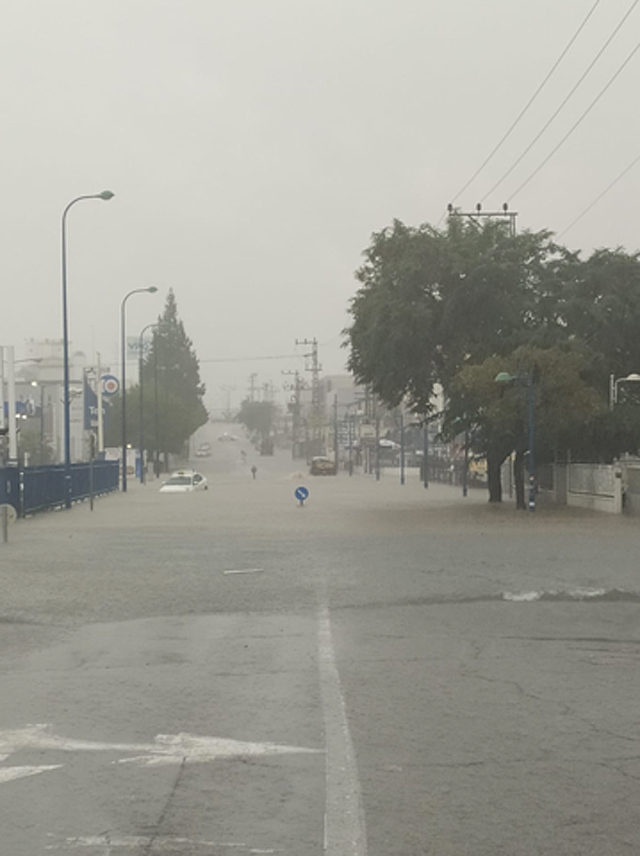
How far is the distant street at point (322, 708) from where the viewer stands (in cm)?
579

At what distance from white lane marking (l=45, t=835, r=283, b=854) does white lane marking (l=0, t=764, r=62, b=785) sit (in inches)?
49.5

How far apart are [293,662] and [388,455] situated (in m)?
121

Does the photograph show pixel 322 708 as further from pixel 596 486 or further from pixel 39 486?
pixel 596 486

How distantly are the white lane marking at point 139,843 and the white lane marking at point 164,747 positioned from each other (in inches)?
55.0

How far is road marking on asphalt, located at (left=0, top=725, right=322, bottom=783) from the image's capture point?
7133mm

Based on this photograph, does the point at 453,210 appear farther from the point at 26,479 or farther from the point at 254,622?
the point at 254,622

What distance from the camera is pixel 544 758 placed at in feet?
23.4

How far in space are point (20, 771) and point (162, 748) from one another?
0.88m

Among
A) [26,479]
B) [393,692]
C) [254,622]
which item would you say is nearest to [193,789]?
[393,692]

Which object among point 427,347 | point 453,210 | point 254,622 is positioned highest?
point 453,210

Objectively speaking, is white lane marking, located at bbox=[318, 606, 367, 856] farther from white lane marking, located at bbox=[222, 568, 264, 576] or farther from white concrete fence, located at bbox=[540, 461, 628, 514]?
white concrete fence, located at bbox=[540, 461, 628, 514]

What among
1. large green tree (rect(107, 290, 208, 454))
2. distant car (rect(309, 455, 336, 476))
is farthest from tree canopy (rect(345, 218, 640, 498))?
large green tree (rect(107, 290, 208, 454))

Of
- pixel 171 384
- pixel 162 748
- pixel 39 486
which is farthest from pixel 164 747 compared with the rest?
pixel 171 384

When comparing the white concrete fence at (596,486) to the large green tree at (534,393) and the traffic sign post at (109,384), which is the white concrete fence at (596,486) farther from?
the traffic sign post at (109,384)
